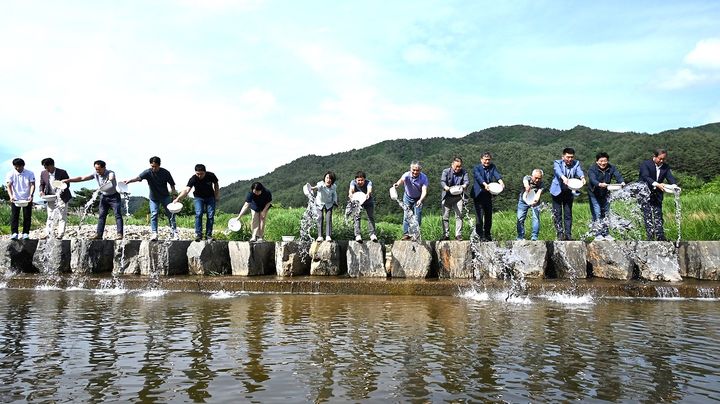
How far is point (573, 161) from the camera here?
970 centimetres

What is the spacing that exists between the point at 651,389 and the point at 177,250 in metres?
8.47

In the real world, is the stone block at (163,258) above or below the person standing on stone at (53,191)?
below

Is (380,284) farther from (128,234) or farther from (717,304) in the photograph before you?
(128,234)

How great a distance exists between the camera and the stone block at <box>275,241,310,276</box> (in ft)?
31.0

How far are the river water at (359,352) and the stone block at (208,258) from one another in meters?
2.77

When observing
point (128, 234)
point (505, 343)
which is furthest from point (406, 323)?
point (128, 234)

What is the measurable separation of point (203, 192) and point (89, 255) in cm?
269

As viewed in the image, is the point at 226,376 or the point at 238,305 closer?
the point at 226,376

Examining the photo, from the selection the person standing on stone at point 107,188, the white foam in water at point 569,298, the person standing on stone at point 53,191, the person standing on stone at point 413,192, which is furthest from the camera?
the person standing on stone at point 53,191

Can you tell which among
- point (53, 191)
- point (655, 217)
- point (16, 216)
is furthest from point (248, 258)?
point (655, 217)

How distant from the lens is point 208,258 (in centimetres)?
982

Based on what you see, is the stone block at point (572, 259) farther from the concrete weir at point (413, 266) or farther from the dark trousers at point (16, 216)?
the dark trousers at point (16, 216)

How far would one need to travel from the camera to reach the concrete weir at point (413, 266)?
835cm

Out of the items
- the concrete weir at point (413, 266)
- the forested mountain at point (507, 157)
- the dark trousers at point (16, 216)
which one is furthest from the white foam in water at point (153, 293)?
the forested mountain at point (507, 157)
